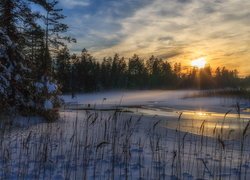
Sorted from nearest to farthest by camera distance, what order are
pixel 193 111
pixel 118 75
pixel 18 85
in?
pixel 18 85 → pixel 193 111 → pixel 118 75

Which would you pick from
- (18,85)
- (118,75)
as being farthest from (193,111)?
(118,75)

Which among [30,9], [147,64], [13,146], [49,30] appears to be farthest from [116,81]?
[13,146]

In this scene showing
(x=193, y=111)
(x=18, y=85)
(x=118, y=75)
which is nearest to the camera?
(x=18, y=85)

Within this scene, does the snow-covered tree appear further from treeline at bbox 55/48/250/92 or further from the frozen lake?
treeline at bbox 55/48/250/92

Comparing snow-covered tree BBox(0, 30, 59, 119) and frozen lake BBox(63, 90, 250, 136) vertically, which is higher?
snow-covered tree BBox(0, 30, 59, 119)

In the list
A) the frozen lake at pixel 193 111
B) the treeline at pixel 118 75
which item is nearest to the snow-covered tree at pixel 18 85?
the frozen lake at pixel 193 111

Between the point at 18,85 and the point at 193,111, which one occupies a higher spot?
the point at 18,85

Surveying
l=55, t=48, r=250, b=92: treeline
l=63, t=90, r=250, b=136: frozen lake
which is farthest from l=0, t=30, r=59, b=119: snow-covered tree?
l=55, t=48, r=250, b=92: treeline

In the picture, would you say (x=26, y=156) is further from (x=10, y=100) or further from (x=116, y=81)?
(x=116, y=81)

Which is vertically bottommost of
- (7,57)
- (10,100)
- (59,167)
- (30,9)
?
(59,167)

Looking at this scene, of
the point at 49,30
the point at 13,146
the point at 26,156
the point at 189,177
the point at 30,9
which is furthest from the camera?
the point at 49,30

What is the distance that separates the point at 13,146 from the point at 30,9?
557 inches

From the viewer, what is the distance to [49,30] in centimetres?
3189

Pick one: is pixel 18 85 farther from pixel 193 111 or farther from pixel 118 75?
pixel 118 75
